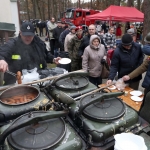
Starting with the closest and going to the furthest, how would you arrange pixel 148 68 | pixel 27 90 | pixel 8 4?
pixel 27 90 → pixel 148 68 → pixel 8 4

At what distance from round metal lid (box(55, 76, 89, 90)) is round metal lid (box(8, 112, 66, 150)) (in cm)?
55

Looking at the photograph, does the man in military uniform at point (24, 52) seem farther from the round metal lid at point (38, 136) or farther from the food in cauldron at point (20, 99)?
the round metal lid at point (38, 136)

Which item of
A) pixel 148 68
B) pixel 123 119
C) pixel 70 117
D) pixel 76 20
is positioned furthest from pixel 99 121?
pixel 76 20

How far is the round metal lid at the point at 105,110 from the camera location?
119 cm

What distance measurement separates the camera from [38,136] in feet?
3.31

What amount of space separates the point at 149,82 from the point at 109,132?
5.64ft

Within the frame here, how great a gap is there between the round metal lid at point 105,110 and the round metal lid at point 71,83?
1.19ft

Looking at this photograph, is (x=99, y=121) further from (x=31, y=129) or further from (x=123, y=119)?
(x=31, y=129)

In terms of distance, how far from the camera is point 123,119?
1241 millimetres

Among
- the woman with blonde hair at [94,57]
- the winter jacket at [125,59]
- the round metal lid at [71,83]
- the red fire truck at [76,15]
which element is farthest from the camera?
the red fire truck at [76,15]

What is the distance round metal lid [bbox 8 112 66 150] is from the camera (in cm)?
96

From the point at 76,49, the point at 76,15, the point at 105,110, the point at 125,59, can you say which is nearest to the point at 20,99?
the point at 105,110

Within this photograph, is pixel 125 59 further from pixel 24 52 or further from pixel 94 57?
pixel 24 52

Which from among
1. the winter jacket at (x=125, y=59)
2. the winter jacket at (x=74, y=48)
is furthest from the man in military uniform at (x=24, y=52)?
the winter jacket at (x=74, y=48)
